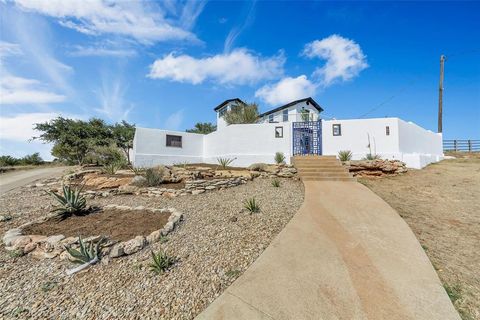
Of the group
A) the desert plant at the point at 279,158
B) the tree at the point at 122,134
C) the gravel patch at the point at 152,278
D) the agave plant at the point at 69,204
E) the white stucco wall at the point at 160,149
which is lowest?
the gravel patch at the point at 152,278

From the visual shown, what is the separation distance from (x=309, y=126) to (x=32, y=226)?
14171 mm

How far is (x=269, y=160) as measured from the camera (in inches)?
581

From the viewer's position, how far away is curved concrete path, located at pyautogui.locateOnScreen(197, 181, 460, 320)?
8.04ft

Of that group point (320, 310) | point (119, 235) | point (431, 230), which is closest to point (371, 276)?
point (320, 310)

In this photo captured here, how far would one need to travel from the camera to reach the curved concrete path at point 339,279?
245 cm

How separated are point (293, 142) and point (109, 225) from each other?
1212 cm

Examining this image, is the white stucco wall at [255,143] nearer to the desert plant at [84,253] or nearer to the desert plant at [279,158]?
the desert plant at [279,158]

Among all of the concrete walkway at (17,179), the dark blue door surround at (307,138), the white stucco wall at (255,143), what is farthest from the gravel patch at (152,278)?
the dark blue door surround at (307,138)

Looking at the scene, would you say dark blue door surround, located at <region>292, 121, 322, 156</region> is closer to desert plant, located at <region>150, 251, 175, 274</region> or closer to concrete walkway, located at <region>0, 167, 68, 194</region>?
desert plant, located at <region>150, 251, 175, 274</region>

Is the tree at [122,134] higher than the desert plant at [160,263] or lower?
higher

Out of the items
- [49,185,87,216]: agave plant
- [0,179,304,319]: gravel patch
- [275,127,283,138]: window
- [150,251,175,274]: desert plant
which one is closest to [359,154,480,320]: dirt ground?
[0,179,304,319]: gravel patch

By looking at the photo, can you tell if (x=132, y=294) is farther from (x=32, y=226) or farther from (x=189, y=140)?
(x=189, y=140)

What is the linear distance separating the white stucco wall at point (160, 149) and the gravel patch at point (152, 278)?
10.4 metres

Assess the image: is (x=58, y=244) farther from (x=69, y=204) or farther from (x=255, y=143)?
(x=255, y=143)
